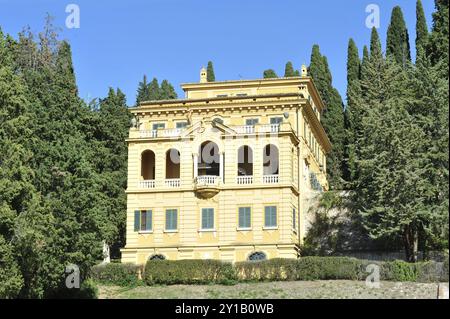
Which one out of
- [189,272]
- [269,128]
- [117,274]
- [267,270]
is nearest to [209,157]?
[269,128]

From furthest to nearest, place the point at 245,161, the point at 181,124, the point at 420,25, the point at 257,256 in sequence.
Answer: the point at 420,25 < the point at 181,124 < the point at 245,161 < the point at 257,256

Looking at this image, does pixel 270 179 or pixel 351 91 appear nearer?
pixel 270 179

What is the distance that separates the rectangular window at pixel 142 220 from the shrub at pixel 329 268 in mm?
12010

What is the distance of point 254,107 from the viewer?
5997cm

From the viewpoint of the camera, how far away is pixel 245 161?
5912 cm

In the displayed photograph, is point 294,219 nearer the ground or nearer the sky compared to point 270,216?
nearer the ground

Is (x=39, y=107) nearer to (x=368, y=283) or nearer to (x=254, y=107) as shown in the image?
(x=254, y=107)

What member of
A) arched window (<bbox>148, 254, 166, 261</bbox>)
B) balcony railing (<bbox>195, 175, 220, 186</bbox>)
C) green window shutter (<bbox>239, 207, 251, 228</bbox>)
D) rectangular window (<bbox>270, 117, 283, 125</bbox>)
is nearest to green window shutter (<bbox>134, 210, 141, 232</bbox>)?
arched window (<bbox>148, 254, 166, 261</bbox>)

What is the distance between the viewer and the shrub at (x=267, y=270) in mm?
49969

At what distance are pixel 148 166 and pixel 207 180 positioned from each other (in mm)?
6787

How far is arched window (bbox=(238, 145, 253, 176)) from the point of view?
5812cm

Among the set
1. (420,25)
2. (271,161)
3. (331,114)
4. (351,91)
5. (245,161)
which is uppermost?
(420,25)

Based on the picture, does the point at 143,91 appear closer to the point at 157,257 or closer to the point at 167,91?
the point at 167,91
